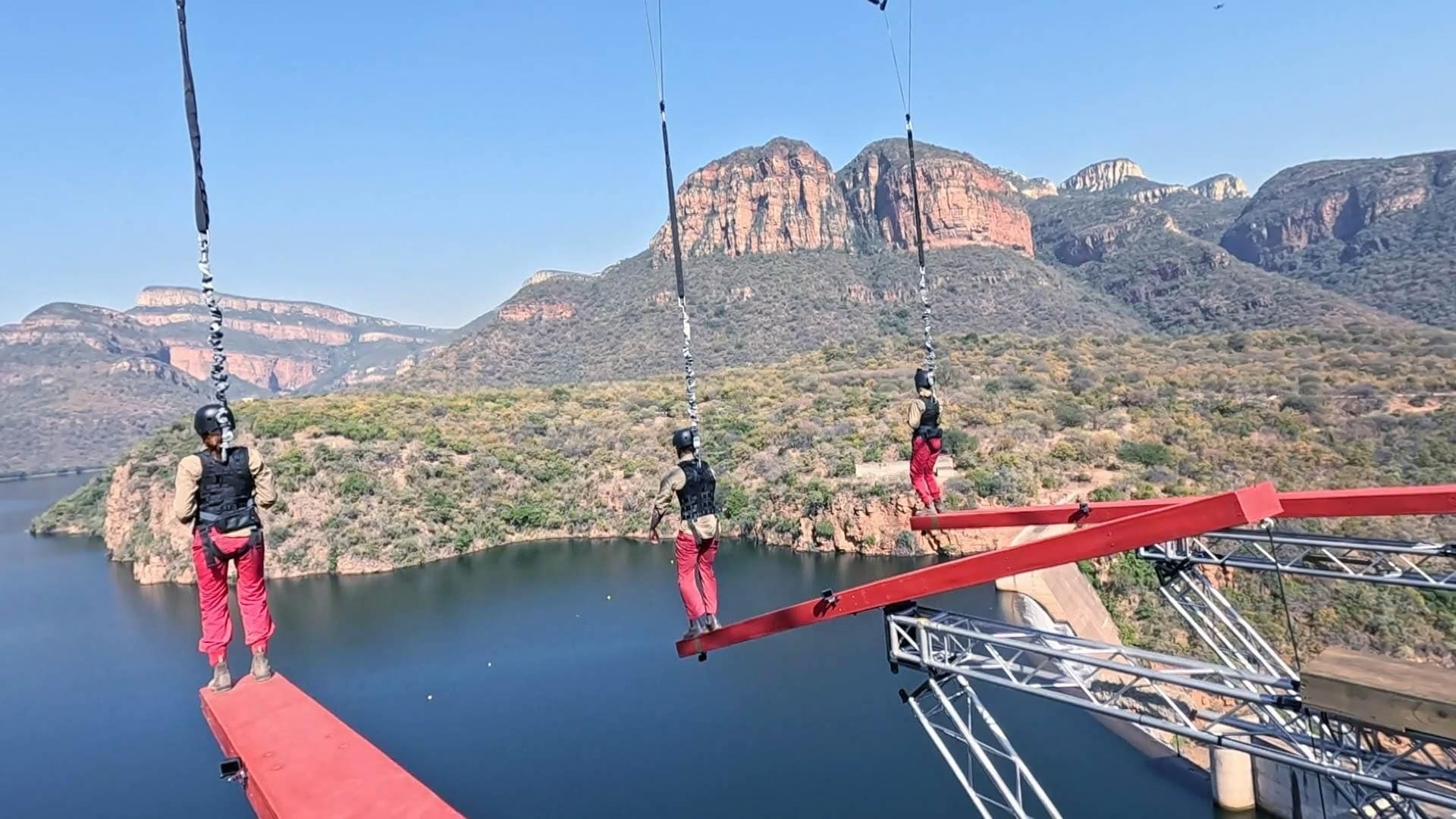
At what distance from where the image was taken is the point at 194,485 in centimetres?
538

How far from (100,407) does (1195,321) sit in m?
138

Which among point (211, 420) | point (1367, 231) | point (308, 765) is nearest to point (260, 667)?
point (211, 420)

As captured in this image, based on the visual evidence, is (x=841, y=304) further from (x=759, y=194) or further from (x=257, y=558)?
(x=257, y=558)

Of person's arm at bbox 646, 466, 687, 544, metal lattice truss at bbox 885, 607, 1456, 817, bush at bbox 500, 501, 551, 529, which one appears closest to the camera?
metal lattice truss at bbox 885, 607, 1456, 817

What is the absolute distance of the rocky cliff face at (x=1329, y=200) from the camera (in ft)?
282

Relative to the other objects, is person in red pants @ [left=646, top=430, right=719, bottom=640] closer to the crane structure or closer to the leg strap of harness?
the crane structure

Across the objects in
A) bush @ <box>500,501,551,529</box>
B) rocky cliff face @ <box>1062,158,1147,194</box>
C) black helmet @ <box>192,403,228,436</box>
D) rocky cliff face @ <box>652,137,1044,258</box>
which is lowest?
bush @ <box>500,501,551,529</box>

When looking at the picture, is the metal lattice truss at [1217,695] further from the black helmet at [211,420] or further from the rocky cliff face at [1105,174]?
the rocky cliff face at [1105,174]

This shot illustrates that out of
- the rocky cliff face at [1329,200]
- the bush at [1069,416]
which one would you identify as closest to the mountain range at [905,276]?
the rocky cliff face at [1329,200]

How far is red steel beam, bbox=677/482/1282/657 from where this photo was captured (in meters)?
4.79

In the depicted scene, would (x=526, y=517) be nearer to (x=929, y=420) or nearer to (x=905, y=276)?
(x=929, y=420)

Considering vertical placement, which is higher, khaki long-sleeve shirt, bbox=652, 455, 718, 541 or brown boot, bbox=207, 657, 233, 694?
khaki long-sleeve shirt, bbox=652, 455, 718, 541

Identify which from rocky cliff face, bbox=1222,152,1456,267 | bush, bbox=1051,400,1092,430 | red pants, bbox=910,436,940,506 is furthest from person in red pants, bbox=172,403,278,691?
rocky cliff face, bbox=1222,152,1456,267

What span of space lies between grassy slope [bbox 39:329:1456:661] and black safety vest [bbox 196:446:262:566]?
20133mm
